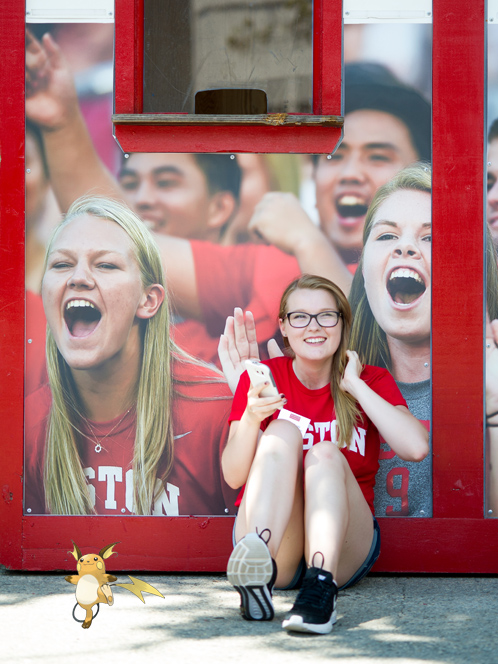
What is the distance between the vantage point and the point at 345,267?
10.6 feet

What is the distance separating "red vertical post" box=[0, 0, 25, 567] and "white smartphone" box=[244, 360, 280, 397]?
43.4 inches

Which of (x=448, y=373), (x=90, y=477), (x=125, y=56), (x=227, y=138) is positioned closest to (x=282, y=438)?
(x=448, y=373)

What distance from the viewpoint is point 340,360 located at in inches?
116

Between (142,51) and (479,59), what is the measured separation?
1.41 meters

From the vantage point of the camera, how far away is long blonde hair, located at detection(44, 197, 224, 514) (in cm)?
323

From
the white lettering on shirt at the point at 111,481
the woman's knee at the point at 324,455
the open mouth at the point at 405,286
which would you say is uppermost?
the open mouth at the point at 405,286

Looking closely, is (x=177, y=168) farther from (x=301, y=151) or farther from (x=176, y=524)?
(x=176, y=524)

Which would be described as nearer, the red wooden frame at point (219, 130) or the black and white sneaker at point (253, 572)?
the black and white sneaker at point (253, 572)

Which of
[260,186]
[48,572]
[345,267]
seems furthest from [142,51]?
[48,572]

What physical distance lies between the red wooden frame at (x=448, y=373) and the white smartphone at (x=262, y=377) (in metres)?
0.81

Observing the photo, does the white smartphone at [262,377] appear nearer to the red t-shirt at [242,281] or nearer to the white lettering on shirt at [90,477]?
the red t-shirt at [242,281]

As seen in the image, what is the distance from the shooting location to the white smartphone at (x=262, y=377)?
265 cm

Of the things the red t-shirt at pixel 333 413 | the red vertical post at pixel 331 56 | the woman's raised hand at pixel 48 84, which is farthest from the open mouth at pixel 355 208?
the woman's raised hand at pixel 48 84

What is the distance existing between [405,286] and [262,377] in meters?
0.89
